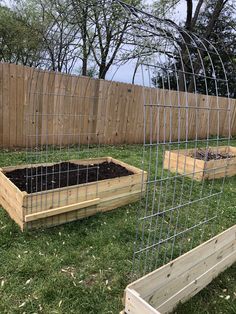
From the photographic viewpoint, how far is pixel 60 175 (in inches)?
146

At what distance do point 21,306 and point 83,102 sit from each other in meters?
5.34

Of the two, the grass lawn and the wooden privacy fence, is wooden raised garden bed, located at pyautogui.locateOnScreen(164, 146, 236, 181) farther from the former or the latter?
the grass lawn

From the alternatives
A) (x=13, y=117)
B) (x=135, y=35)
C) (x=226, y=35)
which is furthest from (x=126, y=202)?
(x=226, y=35)

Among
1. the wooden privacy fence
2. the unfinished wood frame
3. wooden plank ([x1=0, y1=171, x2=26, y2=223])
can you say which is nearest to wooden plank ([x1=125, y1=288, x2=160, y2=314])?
the unfinished wood frame

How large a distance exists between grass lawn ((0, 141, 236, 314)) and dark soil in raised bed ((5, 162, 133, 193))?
439mm

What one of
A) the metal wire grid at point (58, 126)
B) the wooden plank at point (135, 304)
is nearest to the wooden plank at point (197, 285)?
the wooden plank at point (135, 304)

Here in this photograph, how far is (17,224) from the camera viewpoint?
3010 mm

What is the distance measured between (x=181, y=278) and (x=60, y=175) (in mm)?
2131

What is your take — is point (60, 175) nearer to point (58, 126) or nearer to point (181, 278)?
point (181, 278)

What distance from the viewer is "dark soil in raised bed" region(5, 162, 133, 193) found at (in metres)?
3.33

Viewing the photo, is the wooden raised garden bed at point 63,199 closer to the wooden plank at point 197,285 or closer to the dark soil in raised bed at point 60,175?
the dark soil in raised bed at point 60,175

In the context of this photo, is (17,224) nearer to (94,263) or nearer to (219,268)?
(94,263)

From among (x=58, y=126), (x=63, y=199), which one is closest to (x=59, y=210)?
(x=63, y=199)

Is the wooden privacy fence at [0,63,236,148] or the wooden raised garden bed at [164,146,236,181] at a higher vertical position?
the wooden privacy fence at [0,63,236,148]
